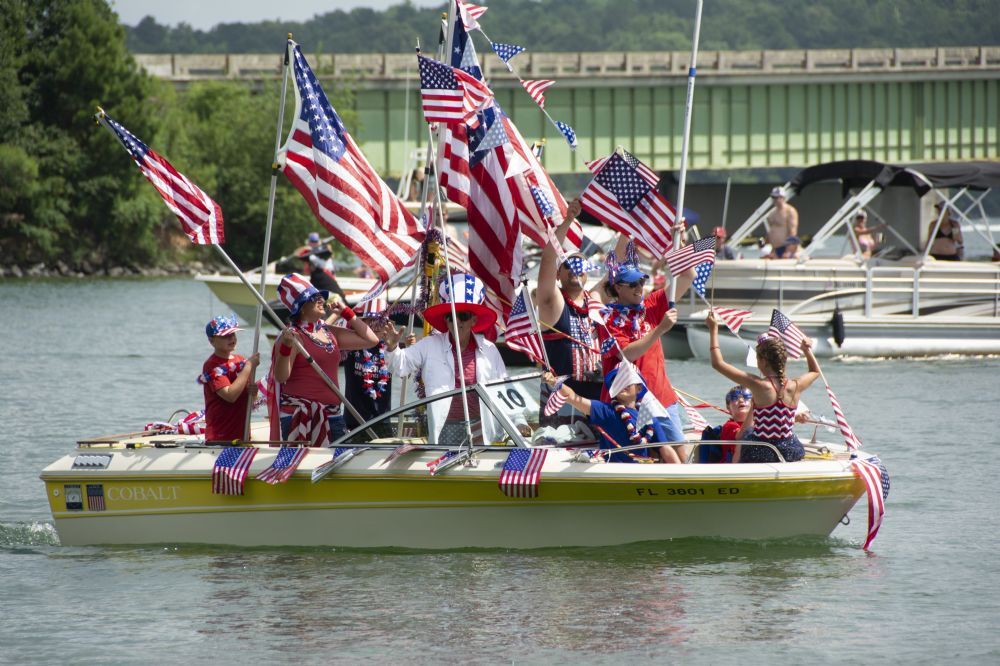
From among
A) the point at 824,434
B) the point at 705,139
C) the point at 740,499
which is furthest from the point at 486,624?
the point at 705,139

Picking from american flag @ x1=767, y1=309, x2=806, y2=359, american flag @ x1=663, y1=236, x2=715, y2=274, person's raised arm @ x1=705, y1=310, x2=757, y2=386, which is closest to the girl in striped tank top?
person's raised arm @ x1=705, y1=310, x2=757, y2=386

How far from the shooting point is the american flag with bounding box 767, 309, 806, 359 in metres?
10.2

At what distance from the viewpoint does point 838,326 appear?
2386 cm

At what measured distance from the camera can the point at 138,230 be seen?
57.1m

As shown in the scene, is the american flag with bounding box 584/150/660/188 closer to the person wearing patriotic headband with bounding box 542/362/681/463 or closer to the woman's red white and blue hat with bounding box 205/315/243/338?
the person wearing patriotic headband with bounding box 542/362/681/463

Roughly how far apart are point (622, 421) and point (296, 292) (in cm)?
247

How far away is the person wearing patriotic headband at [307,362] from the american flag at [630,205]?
84.3 inches

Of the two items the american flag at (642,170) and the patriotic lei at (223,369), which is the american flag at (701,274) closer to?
the american flag at (642,170)

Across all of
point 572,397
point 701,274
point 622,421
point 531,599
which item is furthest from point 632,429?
point 701,274

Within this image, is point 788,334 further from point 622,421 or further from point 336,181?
point 336,181

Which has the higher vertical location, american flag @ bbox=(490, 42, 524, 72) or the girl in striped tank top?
american flag @ bbox=(490, 42, 524, 72)

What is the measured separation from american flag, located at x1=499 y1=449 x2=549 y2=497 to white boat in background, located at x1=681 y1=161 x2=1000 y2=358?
14.2 m

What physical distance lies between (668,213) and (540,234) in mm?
1083

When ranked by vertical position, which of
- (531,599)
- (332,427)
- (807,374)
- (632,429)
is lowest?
(531,599)
